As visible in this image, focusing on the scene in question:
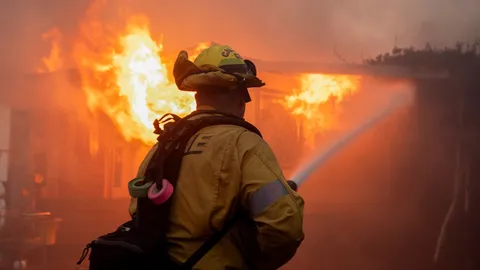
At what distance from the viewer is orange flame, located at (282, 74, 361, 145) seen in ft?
21.3

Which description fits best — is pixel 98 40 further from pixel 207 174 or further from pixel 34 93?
pixel 207 174

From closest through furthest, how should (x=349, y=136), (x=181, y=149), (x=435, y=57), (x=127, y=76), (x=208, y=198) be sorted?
1. (x=208, y=198)
2. (x=181, y=149)
3. (x=127, y=76)
4. (x=435, y=57)
5. (x=349, y=136)

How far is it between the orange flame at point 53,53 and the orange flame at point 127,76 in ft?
0.72

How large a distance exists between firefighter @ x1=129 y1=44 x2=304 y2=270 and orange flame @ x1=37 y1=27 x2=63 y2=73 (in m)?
4.75

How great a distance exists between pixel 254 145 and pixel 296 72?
4.86 m

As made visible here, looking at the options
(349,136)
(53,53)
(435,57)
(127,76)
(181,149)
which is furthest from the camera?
(349,136)

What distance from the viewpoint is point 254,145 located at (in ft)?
5.51

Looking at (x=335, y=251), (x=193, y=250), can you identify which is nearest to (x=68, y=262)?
(x=335, y=251)

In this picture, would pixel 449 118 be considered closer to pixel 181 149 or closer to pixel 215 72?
pixel 215 72

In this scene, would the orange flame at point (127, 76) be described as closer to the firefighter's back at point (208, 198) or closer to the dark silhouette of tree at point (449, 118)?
the dark silhouette of tree at point (449, 118)

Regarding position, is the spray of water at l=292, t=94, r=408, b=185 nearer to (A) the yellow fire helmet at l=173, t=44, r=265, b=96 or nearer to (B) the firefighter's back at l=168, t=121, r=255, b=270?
(A) the yellow fire helmet at l=173, t=44, r=265, b=96

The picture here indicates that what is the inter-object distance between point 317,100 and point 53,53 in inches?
112

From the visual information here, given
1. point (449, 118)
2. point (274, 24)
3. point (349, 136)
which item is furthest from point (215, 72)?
point (449, 118)

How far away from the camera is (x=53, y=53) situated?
610 centimetres
